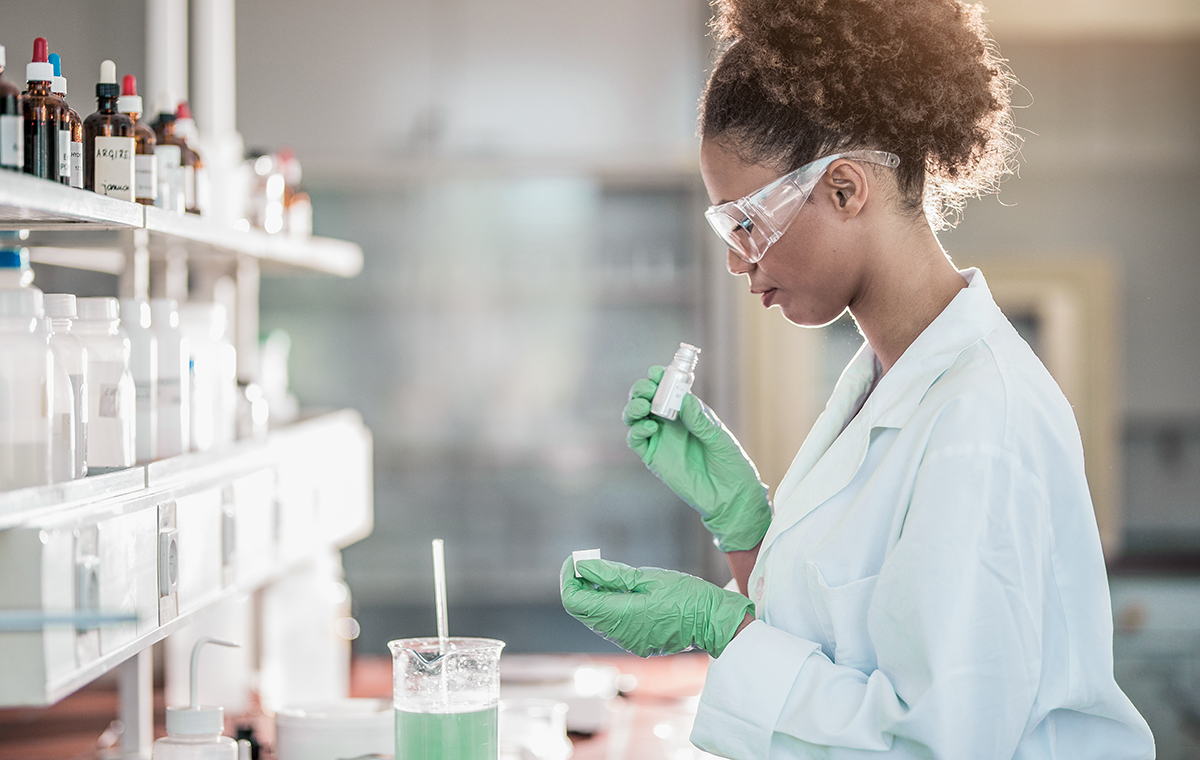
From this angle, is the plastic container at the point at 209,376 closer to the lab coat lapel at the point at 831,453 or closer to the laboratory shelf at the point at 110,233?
the laboratory shelf at the point at 110,233

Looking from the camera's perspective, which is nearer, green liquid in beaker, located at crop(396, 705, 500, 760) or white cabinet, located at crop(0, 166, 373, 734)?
white cabinet, located at crop(0, 166, 373, 734)

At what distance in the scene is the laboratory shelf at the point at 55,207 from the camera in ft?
3.24

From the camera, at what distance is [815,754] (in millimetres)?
1131

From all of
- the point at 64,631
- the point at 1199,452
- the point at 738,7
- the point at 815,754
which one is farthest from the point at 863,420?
the point at 1199,452

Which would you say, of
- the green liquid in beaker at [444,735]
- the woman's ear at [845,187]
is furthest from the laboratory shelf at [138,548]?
the woman's ear at [845,187]

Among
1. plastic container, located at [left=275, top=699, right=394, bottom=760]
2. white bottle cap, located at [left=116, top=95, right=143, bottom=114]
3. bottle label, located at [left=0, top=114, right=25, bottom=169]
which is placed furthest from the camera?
plastic container, located at [left=275, top=699, right=394, bottom=760]

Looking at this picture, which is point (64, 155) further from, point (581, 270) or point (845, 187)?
point (581, 270)

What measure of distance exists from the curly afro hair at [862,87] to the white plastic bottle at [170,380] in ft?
2.63

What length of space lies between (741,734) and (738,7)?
86 cm

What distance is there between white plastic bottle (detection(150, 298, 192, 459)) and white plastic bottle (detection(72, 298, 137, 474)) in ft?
0.64

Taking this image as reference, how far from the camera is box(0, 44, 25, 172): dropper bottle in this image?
98 cm

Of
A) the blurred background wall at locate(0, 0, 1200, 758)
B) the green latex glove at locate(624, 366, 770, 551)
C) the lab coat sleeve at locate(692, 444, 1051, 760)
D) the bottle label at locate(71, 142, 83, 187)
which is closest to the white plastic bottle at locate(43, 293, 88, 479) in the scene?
the bottle label at locate(71, 142, 83, 187)

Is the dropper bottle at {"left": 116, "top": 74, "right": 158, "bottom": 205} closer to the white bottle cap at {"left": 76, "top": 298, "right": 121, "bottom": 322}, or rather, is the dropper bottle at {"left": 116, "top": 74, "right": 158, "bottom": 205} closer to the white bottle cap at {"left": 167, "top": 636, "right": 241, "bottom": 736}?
the white bottle cap at {"left": 76, "top": 298, "right": 121, "bottom": 322}

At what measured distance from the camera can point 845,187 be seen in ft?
3.98
